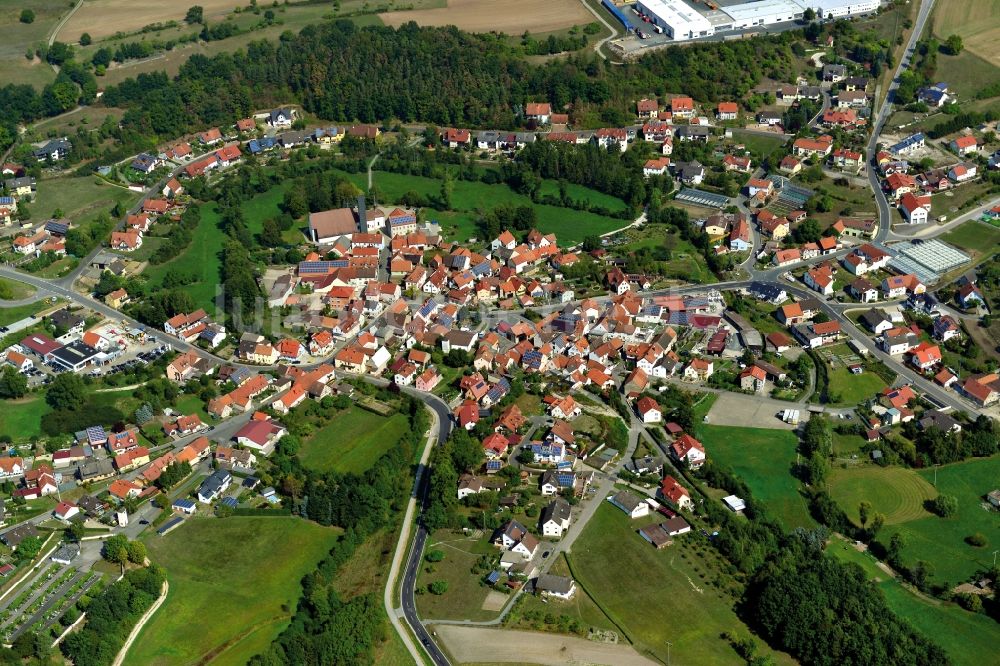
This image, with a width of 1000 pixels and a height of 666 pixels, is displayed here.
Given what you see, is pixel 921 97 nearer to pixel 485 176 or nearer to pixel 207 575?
pixel 485 176

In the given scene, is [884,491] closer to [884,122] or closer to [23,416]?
[884,122]

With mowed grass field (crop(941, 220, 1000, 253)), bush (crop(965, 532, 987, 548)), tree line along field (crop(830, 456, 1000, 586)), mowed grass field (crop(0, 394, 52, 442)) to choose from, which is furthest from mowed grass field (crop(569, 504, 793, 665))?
mowed grass field (crop(941, 220, 1000, 253))

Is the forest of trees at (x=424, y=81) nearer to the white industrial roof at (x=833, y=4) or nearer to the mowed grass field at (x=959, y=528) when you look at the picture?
the white industrial roof at (x=833, y=4)

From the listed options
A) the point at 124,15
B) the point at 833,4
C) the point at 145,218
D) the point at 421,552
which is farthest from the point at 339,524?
the point at 124,15

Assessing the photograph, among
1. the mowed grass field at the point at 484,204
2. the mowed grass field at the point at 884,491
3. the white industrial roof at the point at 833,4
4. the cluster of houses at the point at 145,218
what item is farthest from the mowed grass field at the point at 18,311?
the white industrial roof at the point at 833,4

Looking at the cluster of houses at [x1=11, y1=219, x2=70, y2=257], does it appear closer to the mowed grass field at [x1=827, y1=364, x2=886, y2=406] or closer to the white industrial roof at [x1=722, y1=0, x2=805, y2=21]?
the mowed grass field at [x1=827, y1=364, x2=886, y2=406]

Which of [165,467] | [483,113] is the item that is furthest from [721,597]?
[483,113]
